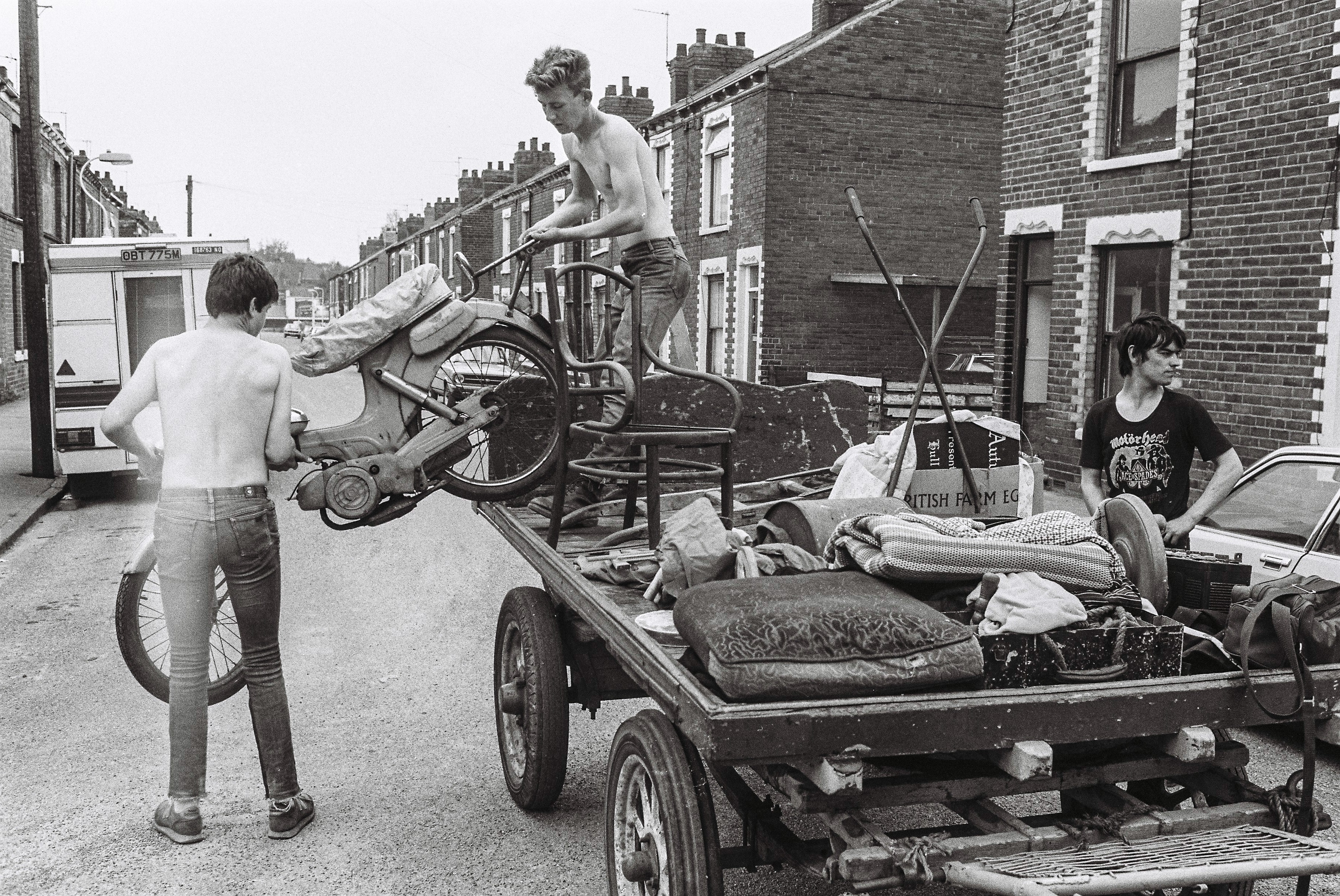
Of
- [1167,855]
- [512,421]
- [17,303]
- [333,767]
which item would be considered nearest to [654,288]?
[512,421]

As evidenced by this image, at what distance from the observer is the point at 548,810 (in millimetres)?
4953

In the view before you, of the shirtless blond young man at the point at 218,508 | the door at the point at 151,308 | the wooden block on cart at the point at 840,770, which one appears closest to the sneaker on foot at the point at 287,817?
the shirtless blond young man at the point at 218,508

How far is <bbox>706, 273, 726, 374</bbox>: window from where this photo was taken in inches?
1022

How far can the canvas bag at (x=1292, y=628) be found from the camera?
3.13m

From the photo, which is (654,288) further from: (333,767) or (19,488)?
(19,488)

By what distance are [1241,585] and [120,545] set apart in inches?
404

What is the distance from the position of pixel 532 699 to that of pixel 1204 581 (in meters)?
2.33

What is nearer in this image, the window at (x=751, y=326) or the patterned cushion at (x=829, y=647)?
the patterned cushion at (x=829, y=647)

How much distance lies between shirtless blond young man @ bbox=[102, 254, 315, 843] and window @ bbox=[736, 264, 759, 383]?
19.5m

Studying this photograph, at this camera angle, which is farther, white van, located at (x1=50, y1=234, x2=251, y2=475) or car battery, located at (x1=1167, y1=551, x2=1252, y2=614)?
white van, located at (x1=50, y1=234, x2=251, y2=475)

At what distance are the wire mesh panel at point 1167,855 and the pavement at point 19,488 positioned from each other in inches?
413

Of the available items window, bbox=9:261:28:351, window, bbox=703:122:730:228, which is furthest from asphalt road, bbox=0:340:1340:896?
window, bbox=9:261:28:351

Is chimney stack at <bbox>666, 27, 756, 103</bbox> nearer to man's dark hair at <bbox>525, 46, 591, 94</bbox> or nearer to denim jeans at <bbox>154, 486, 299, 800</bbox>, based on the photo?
man's dark hair at <bbox>525, 46, 591, 94</bbox>

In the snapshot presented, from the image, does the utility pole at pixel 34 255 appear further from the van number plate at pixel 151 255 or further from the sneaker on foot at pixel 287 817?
the sneaker on foot at pixel 287 817
